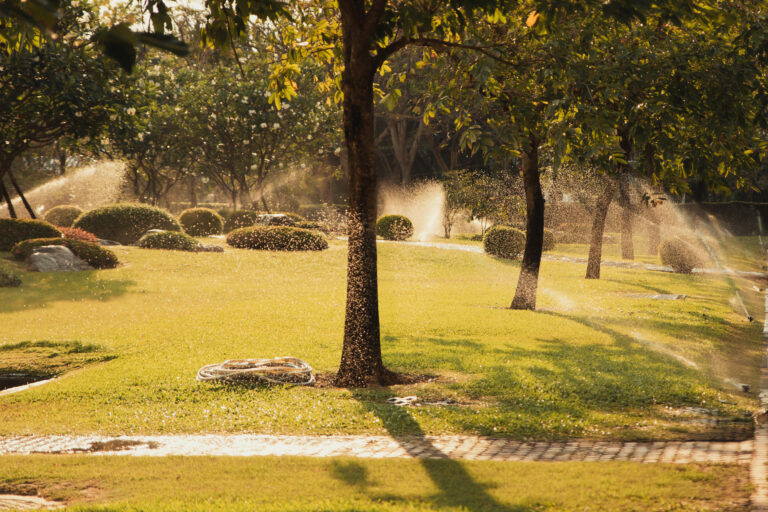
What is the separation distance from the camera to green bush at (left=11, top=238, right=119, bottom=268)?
→ 21.8 m

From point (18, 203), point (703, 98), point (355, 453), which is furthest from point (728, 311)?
point (18, 203)

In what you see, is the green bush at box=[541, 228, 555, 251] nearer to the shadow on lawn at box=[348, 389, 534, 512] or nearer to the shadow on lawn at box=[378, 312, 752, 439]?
the shadow on lawn at box=[378, 312, 752, 439]

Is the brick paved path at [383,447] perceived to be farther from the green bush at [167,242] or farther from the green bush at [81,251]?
the green bush at [167,242]

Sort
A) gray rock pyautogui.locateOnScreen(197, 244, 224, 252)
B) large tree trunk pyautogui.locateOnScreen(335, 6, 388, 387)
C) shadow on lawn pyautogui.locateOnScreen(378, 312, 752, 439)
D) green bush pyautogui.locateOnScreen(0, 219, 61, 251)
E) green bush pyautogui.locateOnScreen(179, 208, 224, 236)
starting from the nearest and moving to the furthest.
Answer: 1. shadow on lawn pyautogui.locateOnScreen(378, 312, 752, 439)
2. large tree trunk pyautogui.locateOnScreen(335, 6, 388, 387)
3. green bush pyautogui.locateOnScreen(0, 219, 61, 251)
4. gray rock pyautogui.locateOnScreen(197, 244, 224, 252)
5. green bush pyautogui.locateOnScreen(179, 208, 224, 236)

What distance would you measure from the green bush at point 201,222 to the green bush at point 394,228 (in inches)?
284

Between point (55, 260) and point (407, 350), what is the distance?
13.1 m

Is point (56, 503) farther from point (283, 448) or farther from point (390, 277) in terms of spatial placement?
point (390, 277)

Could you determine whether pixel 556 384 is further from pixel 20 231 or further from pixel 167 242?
pixel 167 242

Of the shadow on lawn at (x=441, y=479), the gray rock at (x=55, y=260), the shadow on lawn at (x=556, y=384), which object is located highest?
the gray rock at (x=55, y=260)

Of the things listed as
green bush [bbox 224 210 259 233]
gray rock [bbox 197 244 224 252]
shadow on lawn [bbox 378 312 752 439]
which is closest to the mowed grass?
shadow on lawn [bbox 378 312 752 439]

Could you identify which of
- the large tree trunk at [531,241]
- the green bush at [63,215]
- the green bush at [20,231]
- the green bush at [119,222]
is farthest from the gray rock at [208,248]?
the large tree trunk at [531,241]

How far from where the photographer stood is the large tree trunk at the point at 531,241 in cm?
1628

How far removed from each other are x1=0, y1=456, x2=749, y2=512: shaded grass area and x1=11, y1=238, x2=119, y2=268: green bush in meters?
16.4

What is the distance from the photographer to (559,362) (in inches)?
430
